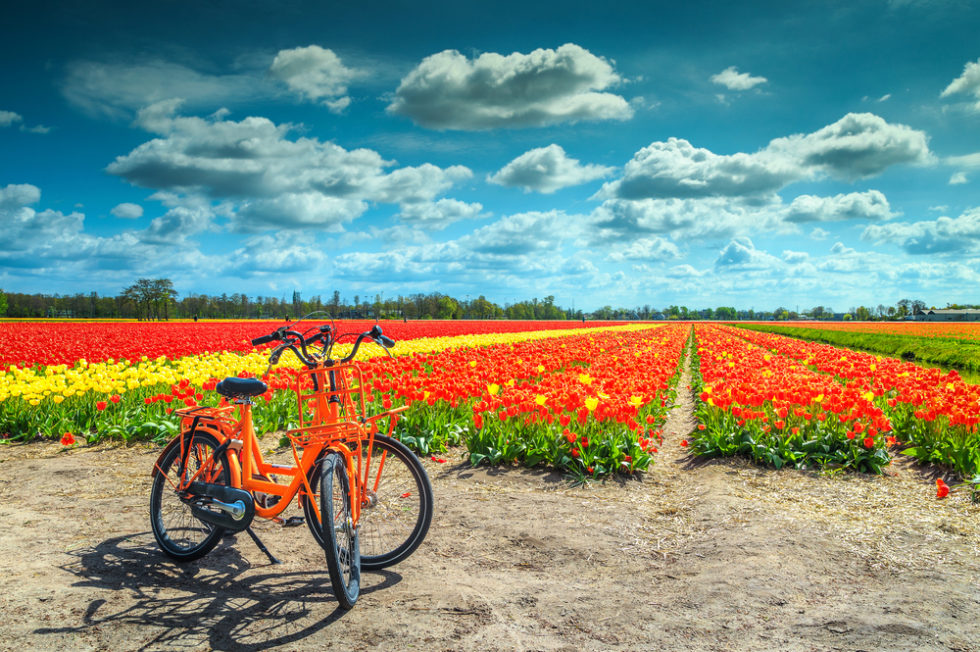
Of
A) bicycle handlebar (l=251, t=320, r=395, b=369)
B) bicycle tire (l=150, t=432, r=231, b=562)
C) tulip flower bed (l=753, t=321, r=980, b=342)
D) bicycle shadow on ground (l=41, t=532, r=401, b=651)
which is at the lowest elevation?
bicycle shadow on ground (l=41, t=532, r=401, b=651)

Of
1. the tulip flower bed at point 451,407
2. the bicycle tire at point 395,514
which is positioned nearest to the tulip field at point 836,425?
the tulip flower bed at point 451,407

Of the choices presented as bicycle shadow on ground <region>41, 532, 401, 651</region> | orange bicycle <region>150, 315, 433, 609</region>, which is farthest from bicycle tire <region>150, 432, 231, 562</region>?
bicycle shadow on ground <region>41, 532, 401, 651</region>

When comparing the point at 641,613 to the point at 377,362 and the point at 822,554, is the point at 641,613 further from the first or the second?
the point at 377,362

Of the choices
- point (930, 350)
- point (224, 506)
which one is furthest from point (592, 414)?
point (930, 350)

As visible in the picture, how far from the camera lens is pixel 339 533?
145 inches

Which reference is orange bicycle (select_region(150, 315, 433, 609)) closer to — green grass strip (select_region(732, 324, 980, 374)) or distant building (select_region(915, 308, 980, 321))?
green grass strip (select_region(732, 324, 980, 374))

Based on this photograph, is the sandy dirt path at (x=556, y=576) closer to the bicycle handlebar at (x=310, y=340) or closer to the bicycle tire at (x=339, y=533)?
the bicycle tire at (x=339, y=533)

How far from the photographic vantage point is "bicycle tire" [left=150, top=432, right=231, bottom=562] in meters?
4.38

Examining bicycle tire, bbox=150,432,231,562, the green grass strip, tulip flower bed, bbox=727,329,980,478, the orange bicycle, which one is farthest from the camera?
the green grass strip

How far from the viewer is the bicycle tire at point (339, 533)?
3406 mm

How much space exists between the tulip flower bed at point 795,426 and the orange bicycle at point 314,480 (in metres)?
4.43

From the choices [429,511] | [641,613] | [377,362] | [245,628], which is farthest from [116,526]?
[377,362]

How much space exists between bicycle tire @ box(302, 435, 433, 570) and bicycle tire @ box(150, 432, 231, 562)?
994 millimetres

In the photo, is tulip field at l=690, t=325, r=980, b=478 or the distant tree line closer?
tulip field at l=690, t=325, r=980, b=478
